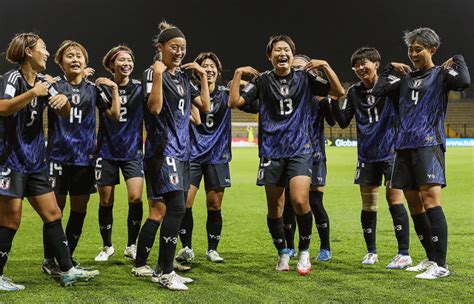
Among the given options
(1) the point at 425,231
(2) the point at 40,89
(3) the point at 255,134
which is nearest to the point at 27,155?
(2) the point at 40,89

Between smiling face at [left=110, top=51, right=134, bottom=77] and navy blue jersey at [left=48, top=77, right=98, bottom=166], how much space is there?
0.59 metres

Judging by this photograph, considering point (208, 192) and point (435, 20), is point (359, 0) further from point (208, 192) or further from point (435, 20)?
point (208, 192)

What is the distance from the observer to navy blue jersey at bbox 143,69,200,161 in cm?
521

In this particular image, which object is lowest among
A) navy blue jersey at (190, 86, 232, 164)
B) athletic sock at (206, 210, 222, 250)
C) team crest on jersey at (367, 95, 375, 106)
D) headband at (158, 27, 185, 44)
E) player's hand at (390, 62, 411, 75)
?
athletic sock at (206, 210, 222, 250)

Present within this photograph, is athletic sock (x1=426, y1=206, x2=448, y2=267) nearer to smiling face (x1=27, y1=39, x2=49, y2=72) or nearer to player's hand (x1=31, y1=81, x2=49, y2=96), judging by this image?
player's hand (x1=31, y1=81, x2=49, y2=96)

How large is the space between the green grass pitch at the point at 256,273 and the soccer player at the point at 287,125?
523 mm

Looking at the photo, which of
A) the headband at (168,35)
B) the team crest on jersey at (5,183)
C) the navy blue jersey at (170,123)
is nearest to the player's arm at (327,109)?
the navy blue jersey at (170,123)

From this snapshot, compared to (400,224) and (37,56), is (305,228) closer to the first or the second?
(400,224)

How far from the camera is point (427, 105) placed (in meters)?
5.64

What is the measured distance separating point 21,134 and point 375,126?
350 cm

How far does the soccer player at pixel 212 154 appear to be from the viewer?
670 cm

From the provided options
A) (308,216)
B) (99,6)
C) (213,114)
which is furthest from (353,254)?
(99,6)

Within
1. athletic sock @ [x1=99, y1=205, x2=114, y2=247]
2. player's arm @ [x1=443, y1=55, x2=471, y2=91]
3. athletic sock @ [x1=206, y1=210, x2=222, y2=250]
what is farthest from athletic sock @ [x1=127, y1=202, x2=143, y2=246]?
player's arm @ [x1=443, y1=55, x2=471, y2=91]

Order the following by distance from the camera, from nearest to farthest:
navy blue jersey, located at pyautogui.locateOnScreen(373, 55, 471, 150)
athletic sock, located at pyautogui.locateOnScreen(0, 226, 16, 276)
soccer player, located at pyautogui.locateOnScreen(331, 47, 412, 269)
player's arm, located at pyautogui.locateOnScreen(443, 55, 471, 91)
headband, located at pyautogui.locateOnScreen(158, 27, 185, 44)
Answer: athletic sock, located at pyautogui.locateOnScreen(0, 226, 16, 276), headband, located at pyautogui.locateOnScreen(158, 27, 185, 44), player's arm, located at pyautogui.locateOnScreen(443, 55, 471, 91), navy blue jersey, located at pyautogui.locateOnScreen(373, 55, 471, 150), soccer player, located at pyautogui.locateOnScreen(331, 47, 412, 269)
